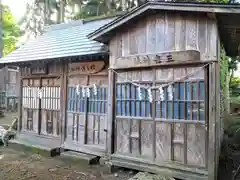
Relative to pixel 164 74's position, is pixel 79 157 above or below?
below

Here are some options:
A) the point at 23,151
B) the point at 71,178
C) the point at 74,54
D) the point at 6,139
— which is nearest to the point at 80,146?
the point at 71,178

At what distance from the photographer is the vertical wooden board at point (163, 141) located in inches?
214

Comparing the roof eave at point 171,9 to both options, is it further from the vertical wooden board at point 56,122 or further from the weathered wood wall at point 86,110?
the vertical wooden board at point 56,122

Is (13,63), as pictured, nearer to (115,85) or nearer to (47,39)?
(47,39)

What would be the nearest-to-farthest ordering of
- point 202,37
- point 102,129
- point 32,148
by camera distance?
point 202,37
point 102,129
point 32,148

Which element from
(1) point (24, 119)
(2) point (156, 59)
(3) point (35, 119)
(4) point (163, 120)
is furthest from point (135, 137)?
(1) point (24, 119)

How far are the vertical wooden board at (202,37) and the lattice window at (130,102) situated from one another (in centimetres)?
169

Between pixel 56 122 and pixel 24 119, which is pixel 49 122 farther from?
pixel 24 119

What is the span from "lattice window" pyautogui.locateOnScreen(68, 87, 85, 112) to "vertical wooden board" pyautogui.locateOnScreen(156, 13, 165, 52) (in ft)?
10.6

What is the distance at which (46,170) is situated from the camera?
20.8 ft

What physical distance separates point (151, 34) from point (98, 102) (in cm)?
276

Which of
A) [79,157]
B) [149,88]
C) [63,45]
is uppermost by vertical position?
[63,45]

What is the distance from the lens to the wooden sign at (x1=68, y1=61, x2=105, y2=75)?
703 cm

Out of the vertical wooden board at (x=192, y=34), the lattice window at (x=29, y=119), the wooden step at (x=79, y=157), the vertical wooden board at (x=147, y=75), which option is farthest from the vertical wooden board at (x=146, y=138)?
the lattice window at (x=29, y=119)
